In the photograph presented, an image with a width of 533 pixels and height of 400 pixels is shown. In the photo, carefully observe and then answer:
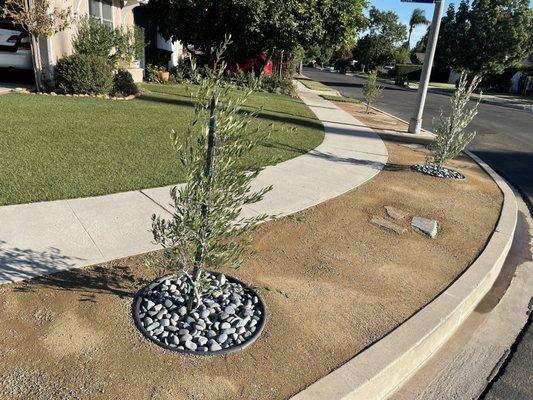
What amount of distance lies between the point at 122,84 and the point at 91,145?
6.76m

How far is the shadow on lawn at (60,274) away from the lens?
11.2 ft

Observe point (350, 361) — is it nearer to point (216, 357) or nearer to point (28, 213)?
point (216, 357)

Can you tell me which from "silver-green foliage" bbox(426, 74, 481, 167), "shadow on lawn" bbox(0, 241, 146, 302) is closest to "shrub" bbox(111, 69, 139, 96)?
"silver-green foliage" bbox(426, 74, 481, 167)

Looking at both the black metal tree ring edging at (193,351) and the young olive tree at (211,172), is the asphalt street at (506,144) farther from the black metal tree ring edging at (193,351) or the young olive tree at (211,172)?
the young olive tree at (211,172)

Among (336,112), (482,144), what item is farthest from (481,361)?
(336,112)

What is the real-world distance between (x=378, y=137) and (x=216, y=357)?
974cm

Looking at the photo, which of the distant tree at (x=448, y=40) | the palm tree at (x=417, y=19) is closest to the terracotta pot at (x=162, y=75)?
the distant tree at (x=448, y=40)

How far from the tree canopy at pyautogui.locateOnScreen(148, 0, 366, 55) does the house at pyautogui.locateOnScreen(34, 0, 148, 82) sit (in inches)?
131

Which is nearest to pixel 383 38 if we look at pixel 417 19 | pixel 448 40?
pixel 448 40

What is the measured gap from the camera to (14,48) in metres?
12.8

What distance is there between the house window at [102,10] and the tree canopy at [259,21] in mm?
4602

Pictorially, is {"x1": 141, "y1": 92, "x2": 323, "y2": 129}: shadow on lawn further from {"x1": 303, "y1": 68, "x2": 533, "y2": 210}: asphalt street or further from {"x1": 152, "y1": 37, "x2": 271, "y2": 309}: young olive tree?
{"x1": 152, "y1": 37, "x2": 271, "y2": 309}: young olive tree

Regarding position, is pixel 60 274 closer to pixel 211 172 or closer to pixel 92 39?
pixel 211 172

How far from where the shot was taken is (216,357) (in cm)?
286
